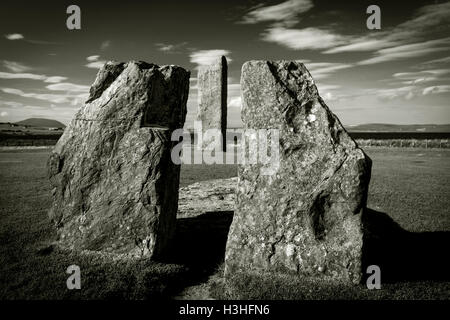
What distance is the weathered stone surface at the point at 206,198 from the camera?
902 cm

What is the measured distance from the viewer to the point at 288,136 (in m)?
5.64

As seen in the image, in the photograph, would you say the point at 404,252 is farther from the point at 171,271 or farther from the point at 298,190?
the point at 171,271

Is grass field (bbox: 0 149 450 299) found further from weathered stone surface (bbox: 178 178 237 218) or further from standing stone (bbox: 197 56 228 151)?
standing stone (bbox: 197 56 228 151)

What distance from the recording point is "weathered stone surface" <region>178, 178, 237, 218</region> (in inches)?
355

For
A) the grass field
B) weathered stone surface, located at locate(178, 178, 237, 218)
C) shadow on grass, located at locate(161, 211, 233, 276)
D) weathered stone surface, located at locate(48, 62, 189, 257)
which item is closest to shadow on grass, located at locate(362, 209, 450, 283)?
the grass field

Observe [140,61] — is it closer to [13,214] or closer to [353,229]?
[353,229]

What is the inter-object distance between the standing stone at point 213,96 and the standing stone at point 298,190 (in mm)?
13772

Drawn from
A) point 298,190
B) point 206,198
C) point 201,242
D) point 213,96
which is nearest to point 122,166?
point 201,242

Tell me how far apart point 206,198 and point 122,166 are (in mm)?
4387

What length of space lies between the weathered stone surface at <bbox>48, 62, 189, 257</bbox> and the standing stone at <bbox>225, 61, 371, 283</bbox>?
1414mm

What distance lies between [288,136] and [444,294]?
3328 millimetres

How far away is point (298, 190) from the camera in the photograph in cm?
551

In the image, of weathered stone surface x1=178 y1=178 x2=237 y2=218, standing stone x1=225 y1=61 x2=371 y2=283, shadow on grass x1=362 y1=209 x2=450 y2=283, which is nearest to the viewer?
standing stone x1=225 y1=61 x2=371 y2=283
